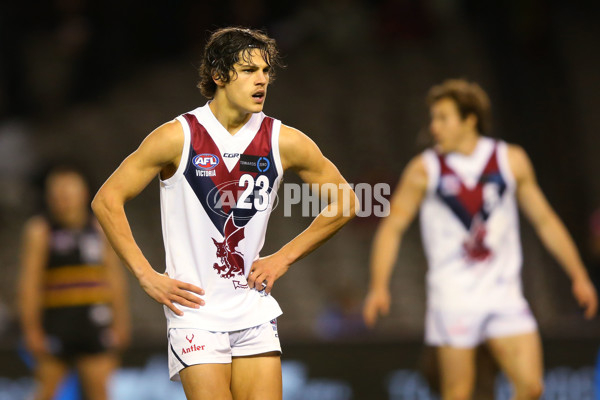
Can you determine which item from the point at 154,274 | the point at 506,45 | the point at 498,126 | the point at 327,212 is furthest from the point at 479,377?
the point at 506,45

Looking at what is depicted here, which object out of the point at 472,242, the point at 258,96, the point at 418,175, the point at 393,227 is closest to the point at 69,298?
the point at 393,227

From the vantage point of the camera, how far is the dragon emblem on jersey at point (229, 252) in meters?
4.71

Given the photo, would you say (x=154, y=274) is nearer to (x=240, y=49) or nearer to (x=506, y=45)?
(x=240, y=49)

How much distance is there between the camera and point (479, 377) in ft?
23.6

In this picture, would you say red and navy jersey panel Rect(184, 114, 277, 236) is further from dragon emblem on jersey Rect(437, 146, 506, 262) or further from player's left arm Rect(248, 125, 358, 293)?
dragon emblem on jersey Rect(437, 146, 506, 262)

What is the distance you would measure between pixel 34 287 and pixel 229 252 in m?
3.59

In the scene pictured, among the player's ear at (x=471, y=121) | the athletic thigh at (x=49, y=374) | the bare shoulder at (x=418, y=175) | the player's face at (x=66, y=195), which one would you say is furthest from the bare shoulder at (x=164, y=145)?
the athletic thigh at (x=49, y=374)

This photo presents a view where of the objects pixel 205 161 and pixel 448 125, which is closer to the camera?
pixel 205 161

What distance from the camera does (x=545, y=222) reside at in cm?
707

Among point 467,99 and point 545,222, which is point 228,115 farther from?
point 545,222

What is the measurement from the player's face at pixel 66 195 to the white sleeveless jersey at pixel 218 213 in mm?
3332

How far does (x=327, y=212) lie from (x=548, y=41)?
1001cm

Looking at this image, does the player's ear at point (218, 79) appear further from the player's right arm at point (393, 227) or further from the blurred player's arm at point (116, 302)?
the blurred player's arm at point (116, 302)

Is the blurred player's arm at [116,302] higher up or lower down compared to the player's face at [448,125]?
lower down
